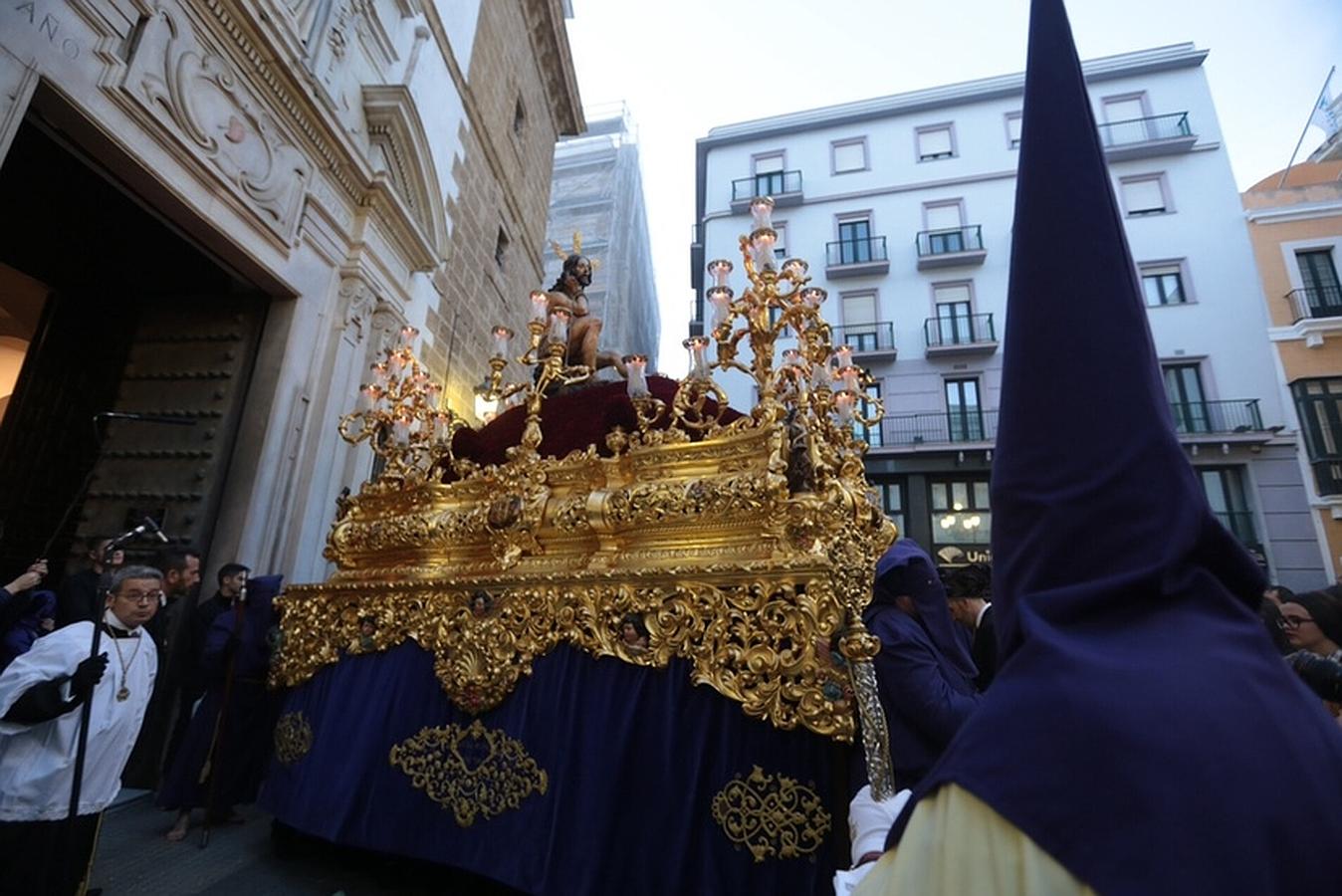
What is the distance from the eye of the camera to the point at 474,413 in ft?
32.8

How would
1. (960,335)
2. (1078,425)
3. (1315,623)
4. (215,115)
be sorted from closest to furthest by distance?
(1078,425)
(1315,623)
(215,115)
(960,335)

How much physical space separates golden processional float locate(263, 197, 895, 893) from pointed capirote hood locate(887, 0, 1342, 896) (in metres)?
1.16

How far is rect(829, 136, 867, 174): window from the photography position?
65.3ft

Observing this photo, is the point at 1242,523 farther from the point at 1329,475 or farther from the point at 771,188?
the point at 771,188

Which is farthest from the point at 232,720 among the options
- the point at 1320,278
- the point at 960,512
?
the point at 1320,278

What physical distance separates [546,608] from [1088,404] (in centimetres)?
246

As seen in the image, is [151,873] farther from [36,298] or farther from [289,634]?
[36,298]

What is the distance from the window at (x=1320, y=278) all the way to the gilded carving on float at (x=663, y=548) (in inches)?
635

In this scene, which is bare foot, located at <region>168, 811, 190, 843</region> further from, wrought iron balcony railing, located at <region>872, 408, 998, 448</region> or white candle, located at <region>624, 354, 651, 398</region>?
wrought iron balcony railing, located at <region>872, 408, 998, 448</region>

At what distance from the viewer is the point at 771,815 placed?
7.09 feet

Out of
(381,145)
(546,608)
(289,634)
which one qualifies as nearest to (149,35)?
(381,145)

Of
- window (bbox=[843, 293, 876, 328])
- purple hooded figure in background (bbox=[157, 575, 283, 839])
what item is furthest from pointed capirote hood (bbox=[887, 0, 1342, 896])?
window (bbox=[843, 293, 876, 328])

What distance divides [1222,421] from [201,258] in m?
18.4

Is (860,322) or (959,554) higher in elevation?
(860,322)
